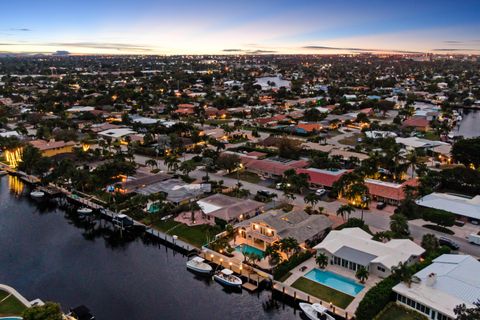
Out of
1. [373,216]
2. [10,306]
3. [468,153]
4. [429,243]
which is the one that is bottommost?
[10,306]

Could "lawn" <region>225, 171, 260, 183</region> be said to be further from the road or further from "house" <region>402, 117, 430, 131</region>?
"house" <region>402, 117, 430, 131</region>

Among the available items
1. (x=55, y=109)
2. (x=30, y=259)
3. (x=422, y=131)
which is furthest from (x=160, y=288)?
(x=55, y=109)

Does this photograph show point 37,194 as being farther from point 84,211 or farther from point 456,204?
point 456,204

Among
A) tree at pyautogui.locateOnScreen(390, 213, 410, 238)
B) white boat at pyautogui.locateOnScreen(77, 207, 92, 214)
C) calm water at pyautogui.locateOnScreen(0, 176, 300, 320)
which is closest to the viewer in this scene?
calm water at pyautogui.locateOnScreen(0, 176, 300, 320)

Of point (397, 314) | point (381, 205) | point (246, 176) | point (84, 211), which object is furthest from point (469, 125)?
point (84, 211)

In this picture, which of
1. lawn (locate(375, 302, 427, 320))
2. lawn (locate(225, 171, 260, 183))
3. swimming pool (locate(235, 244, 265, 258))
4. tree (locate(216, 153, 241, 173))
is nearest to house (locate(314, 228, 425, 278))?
lawn (locate(375, 302, 427, 320))
